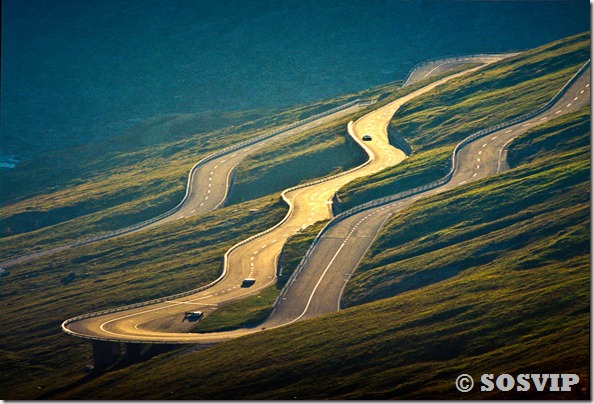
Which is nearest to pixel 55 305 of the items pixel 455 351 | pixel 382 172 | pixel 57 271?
pixel 57 271

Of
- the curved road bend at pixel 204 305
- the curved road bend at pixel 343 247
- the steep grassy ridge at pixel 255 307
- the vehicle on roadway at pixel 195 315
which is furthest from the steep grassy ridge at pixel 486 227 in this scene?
the vehicle on roadway at pixel 195 315

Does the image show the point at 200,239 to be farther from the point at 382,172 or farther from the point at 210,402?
the point at 210,402

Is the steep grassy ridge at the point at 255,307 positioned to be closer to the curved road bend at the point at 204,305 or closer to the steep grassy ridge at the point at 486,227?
the curved road bend at the point at 204,305

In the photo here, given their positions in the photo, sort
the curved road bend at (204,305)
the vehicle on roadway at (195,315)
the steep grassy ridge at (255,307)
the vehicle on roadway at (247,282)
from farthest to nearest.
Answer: the vehicle on roadway at (247,282) < the vehicle on roadway at (195,315) < the steep grassy ridge at (255,307) < the curved road bend at (204,305)

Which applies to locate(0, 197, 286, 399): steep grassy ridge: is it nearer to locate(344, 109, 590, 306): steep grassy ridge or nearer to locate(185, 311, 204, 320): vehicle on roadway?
locate(185, 311, 204, 320): vehicle on roadway

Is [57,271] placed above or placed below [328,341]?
above

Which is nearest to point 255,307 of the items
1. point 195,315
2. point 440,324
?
point 195,315

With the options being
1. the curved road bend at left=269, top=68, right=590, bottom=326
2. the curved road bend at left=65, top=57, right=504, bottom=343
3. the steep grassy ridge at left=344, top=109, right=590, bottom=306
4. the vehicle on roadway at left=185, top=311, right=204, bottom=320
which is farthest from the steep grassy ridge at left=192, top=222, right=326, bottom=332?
the steep grassy ridge at left=344, top=109, right=590, bottom=306
